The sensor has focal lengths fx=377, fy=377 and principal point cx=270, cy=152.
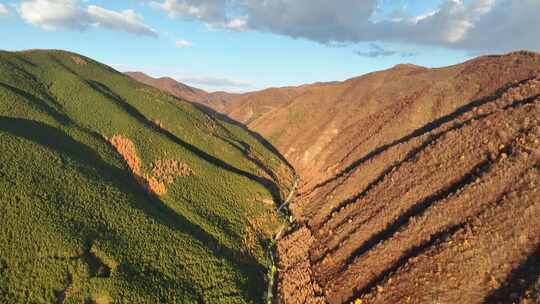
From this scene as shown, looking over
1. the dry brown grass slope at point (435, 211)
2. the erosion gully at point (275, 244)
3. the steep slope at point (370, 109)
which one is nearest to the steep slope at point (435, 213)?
the dry brown grass slope at point (435, 211)

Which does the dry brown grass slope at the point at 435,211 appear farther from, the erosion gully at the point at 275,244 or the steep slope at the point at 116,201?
the steep slope at the point at 116,201

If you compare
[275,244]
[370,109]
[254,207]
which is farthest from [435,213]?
[370,109]

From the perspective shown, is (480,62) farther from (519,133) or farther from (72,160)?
(72,160)

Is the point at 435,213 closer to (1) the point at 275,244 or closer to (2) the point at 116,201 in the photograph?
(1) the point at 275,244

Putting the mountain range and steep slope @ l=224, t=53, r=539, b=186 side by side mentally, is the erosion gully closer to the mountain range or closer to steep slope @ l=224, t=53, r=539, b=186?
the mountain range

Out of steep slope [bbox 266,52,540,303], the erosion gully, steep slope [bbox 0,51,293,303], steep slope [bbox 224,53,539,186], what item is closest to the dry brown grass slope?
steep slope [bbox 266,52,540,303]

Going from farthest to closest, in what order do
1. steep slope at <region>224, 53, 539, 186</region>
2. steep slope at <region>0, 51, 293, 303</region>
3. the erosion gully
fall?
steep slope at <region>224, 53, 539, 186</region> → the erosion gully → steep slope at <region>0, 51, 293, 303</region>
